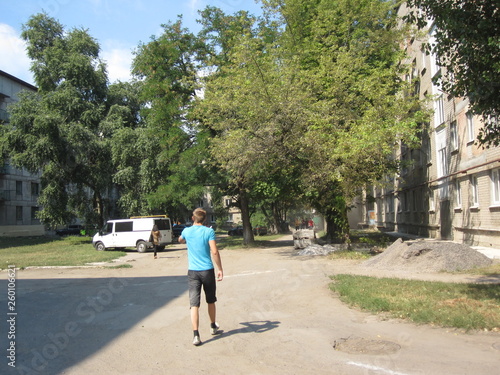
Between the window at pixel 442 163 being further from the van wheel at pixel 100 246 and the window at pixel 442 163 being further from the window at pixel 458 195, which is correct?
the van wheel at pixel 100 246

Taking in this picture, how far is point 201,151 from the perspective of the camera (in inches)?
965

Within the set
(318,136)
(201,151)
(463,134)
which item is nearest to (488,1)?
(318,136)

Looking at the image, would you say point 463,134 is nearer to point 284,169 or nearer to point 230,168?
point 284,169

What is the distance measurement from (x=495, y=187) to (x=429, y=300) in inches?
448

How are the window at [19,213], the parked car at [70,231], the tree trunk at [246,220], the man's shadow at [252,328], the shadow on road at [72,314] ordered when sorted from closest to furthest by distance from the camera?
the shadow on road at [72,314]
the man's shadow at [252,328]
the tree trunk at [246,220]
the window at [19,213]
the parked car at [70,231]

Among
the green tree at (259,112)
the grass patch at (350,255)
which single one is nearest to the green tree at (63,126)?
the green tree at (259,112)

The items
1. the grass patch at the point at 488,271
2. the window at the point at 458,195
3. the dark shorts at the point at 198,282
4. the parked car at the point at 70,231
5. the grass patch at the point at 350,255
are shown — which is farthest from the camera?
the parked car at the point at 70,231

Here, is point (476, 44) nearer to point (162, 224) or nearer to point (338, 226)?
point (338, 226)

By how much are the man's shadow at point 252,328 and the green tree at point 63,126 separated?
2813 centimetres

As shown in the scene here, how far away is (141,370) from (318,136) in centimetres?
1212

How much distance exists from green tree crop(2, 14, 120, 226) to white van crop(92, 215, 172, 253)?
8605 millimetres

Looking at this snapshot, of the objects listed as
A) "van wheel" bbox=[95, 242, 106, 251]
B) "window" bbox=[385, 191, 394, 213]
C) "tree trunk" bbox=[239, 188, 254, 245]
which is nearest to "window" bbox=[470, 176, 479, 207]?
"tree trunk" bbox=[239, 188, 254, 245]

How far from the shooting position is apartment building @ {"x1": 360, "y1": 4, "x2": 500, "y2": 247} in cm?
1705

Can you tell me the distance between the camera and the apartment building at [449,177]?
1705 centimetres
